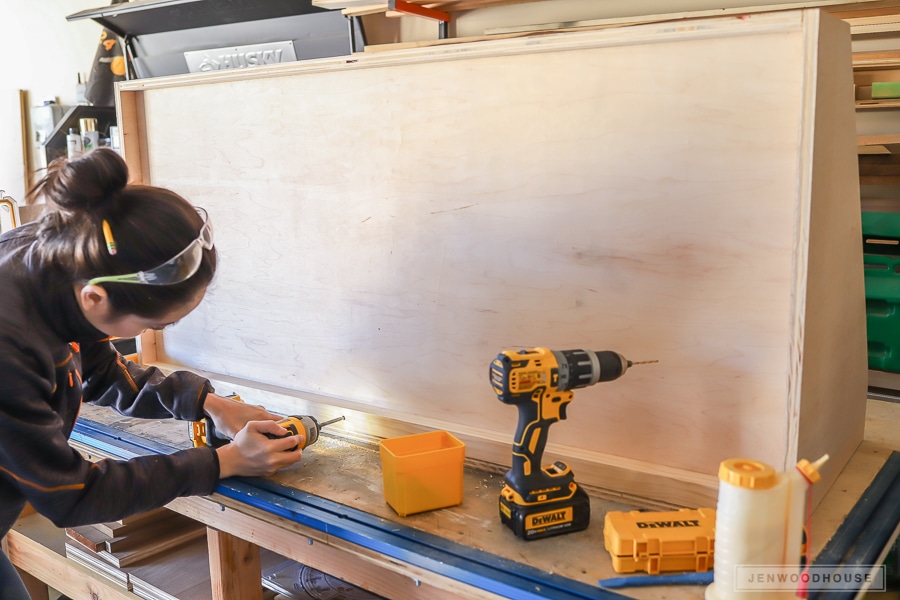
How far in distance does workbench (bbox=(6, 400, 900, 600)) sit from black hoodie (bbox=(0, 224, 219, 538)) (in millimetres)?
153

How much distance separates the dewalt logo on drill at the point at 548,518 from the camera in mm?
1020

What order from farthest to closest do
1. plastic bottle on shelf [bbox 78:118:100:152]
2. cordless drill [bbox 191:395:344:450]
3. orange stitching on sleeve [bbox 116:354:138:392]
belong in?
plastic bottle on shelf [bbox 78:118:100:152]
orange stitching on sleeve [bbox 116:354:138:392]
cordless drill [bbox 191:395:344:450]

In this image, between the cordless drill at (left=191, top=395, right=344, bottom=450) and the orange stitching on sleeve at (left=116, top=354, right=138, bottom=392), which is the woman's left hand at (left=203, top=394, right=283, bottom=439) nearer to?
the cordless drill at (left=191, top=395, right=344, bottom=450)

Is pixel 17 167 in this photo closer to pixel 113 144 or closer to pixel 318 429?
pixel 113 144

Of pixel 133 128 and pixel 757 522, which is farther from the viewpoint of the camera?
pixel 133 128

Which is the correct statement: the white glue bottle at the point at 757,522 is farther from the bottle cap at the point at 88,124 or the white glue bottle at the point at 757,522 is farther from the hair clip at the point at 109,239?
the bottle cap at the point at 88,124

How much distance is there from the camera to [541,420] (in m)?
1.03

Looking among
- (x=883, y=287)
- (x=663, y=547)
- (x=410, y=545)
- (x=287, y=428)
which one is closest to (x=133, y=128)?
(x=287, y=428)

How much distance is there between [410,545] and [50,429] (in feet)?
1.76

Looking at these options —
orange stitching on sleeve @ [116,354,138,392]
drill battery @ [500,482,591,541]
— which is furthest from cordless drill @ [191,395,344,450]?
drill battery @ [500,482,591,541]

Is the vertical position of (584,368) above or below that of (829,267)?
below

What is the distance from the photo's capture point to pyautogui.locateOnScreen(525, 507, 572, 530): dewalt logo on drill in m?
1.02

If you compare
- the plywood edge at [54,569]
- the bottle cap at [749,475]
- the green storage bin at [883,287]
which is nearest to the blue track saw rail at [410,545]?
the bottle cap at [749,475]

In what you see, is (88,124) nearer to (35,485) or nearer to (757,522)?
(35,485)
